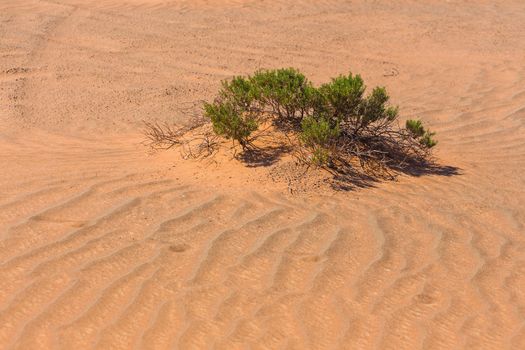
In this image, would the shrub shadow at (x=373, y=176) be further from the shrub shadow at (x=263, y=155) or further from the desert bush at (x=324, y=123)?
the shrub shadow at (x=263, y=155)

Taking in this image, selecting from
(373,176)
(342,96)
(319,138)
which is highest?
(342,96)

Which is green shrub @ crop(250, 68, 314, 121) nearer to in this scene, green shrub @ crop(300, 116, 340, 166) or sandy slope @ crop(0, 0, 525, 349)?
green shrub @ crop(300, 116, 340, 166)

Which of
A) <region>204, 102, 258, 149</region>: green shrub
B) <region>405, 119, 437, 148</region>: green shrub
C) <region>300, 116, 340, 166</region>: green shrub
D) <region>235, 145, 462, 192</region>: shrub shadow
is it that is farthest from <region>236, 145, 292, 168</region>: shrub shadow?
<region>405, 119, 437, 148</region>: green shrub

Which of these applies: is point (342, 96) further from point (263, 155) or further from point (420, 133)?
point (420, 133)

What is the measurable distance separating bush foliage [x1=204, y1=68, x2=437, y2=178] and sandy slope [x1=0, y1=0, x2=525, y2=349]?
0.36 metres

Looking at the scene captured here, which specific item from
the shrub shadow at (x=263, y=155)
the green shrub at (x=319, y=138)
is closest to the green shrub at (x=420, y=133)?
the green shrub at (x=319, y=138)

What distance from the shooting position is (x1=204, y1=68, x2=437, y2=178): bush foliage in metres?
5.61

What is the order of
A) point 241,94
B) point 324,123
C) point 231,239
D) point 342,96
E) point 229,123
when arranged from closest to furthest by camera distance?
point 231,239
point 324,123
point 229,123
point 342,96
point 241,94

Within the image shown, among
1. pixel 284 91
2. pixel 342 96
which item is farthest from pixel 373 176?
pixel 284 91

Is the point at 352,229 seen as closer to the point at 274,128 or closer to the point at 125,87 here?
the point at 274,128

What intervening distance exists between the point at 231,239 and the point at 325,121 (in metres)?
1.68

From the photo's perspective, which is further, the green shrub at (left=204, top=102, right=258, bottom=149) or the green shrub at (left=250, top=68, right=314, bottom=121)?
the green shrub at (left=250, top=68, right=314, bottom=121)

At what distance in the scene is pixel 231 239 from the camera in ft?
14.7

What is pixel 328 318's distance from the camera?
3.74 metres
